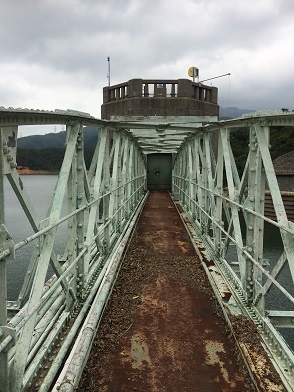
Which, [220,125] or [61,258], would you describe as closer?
[61,258]

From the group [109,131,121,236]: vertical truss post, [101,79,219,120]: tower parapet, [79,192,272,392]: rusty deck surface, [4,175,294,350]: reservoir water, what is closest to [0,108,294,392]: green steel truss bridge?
[79,192,272,392]: rusty deck surface

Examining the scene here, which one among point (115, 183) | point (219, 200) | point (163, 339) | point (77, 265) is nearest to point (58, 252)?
point (115, 183)

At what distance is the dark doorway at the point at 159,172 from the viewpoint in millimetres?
25500

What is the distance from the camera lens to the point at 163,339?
372cm

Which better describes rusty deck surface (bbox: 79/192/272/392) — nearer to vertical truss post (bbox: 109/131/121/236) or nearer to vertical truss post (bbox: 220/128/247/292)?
vertical truss post (bbox: 220/128/247/292)

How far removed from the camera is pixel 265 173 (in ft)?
12.9

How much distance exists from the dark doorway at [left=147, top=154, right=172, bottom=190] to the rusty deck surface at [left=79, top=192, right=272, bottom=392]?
19.5m

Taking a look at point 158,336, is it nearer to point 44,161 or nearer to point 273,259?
point 273,259

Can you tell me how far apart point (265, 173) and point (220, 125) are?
222cm

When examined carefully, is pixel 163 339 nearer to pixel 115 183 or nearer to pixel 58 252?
pixel 115 183

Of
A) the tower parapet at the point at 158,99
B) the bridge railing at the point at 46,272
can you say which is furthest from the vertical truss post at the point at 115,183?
the tower parapet at the point at 158,99

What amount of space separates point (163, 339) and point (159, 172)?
22.1m

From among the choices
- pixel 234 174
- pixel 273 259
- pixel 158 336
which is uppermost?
pixel 234 174

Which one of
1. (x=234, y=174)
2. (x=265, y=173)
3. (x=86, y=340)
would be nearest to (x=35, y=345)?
(x=86, y=340)
